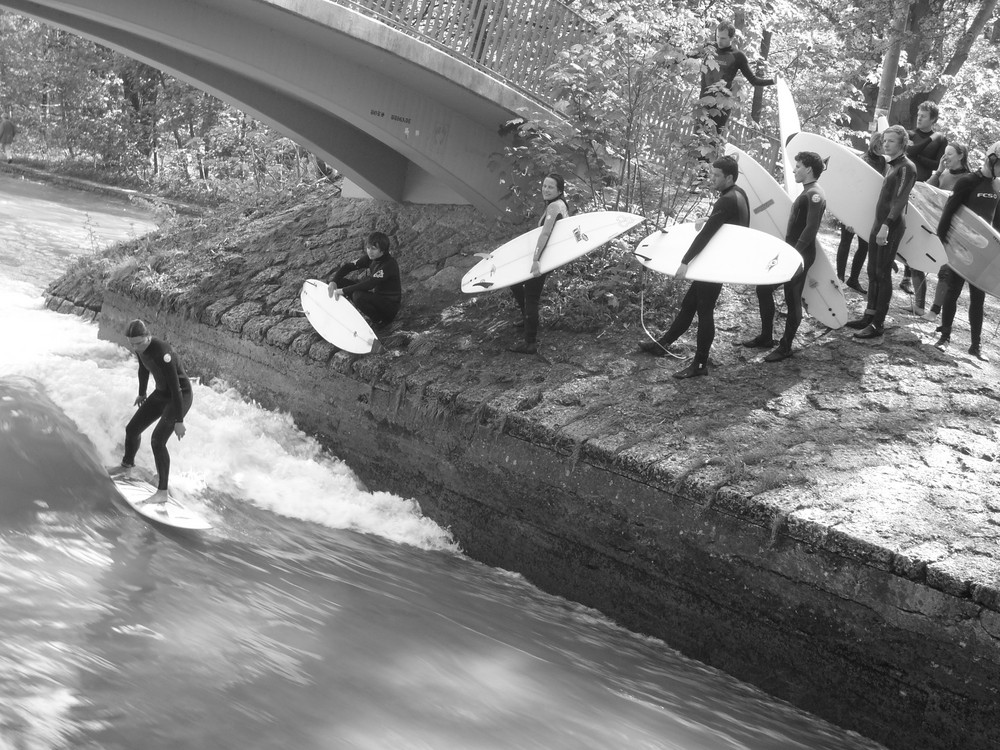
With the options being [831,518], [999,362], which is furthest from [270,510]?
[999,362]

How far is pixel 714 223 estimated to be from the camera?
873 cm

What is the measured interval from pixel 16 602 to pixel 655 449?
4301mm

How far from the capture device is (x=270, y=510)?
361 inches

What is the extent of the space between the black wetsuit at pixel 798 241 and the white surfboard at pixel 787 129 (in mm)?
1531

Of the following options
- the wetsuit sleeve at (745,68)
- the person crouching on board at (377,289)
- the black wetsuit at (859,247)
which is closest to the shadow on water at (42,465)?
the person crouching on board at (377,289)

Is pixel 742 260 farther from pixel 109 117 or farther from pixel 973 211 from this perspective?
pixel 109 117

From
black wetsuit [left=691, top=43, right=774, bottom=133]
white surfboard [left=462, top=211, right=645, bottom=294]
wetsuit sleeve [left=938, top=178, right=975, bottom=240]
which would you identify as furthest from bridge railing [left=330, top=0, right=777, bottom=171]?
wetsuit sleeve [left=938, top=178, right=975, bottom=240]

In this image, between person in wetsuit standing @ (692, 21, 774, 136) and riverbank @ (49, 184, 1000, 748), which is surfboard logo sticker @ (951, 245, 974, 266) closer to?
riverbank @ (49, 184, 1000, 748)

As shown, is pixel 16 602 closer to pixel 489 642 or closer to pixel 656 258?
pixel 489 642

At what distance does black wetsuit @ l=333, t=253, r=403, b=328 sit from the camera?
430 inches

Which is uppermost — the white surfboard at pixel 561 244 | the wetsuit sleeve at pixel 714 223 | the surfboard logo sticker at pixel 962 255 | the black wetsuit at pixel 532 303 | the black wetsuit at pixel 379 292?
the surfboard logo sticker at pixel 962 255

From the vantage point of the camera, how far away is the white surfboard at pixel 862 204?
9594mm

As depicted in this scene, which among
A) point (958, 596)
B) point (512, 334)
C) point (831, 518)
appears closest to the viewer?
point (958, 596)

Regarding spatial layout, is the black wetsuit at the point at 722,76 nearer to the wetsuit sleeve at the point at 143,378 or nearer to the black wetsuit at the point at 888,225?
the black wetsuit at the point at 888,225
